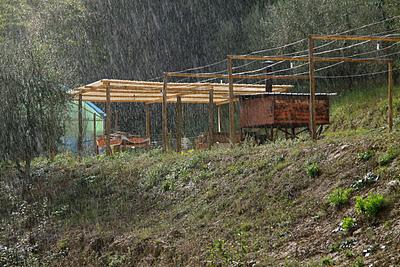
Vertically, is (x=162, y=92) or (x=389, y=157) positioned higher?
(x=162, y=92)

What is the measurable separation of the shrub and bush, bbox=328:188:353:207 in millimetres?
643

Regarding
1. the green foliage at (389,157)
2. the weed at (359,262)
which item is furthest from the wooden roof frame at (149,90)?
the weed at (359,262)

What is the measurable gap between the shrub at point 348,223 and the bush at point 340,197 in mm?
643

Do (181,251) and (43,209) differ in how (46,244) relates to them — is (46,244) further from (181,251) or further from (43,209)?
(181,251)

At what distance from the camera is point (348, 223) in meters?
10.3

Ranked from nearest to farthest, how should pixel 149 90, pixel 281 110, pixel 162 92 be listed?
pixel 281 110, pixel 162 92, pixel 149 90

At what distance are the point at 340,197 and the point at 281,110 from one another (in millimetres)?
10504

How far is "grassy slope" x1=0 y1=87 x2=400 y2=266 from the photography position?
10672 millimetres

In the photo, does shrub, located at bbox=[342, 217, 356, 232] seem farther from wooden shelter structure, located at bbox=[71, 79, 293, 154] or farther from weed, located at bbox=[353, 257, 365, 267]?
wooden shelter structure, located at bbox=[71, 79, 293, 154]

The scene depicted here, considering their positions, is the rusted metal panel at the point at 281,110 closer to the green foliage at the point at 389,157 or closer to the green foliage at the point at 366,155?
the green foliage at the point at 366,155

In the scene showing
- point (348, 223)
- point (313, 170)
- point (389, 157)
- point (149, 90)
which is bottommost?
point (348, 223)

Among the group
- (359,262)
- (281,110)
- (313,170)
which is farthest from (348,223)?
(281,110)

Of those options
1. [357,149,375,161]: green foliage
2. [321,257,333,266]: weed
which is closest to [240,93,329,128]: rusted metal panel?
[357,149,375,161]: green foliage

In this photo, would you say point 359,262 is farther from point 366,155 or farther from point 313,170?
point 313,170
